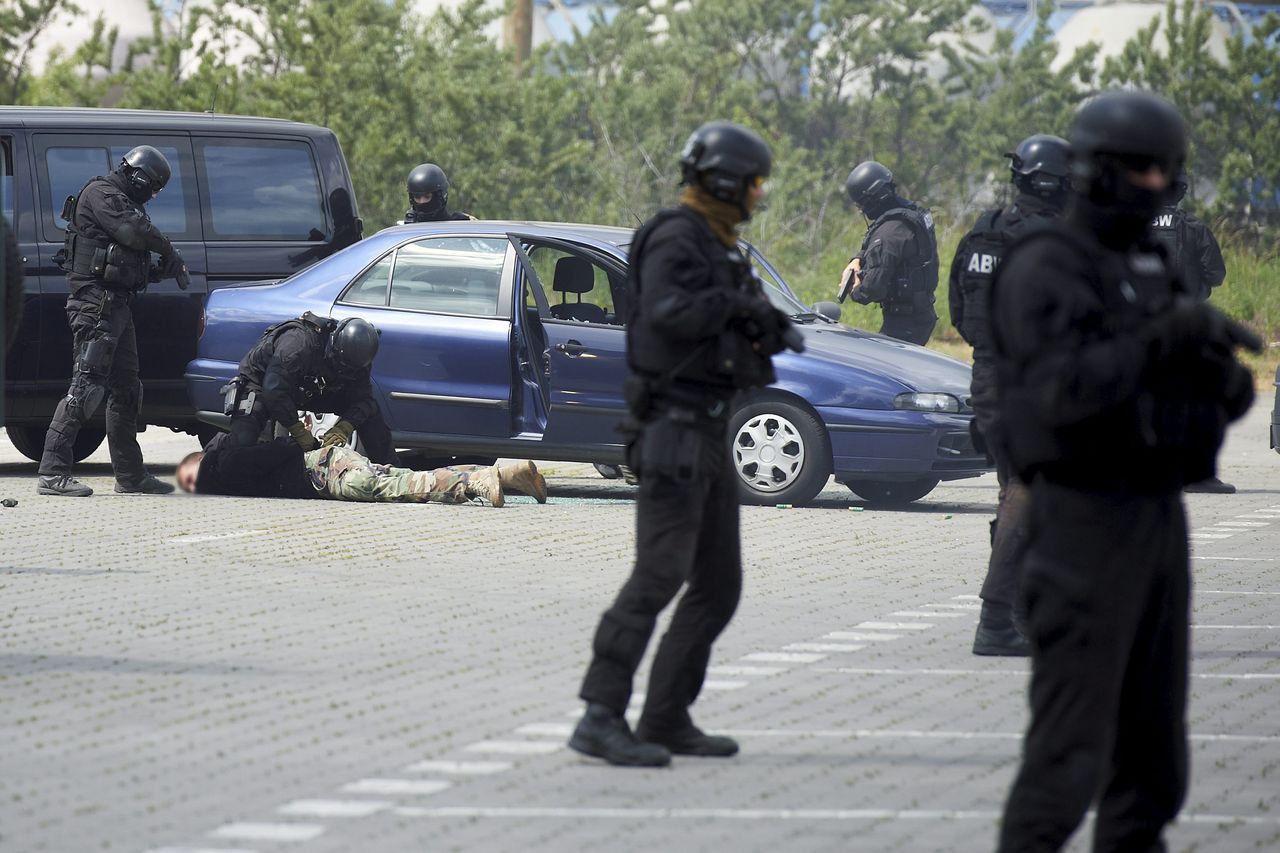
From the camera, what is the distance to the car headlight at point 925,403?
11.6m

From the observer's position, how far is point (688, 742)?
585 centimetres

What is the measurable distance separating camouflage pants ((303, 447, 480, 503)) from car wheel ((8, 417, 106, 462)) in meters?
2.47

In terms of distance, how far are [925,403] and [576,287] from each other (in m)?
2.07

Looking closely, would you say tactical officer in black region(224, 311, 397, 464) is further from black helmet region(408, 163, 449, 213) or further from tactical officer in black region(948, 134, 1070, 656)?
tactical officer in black region(948, 134, 1070, 656)

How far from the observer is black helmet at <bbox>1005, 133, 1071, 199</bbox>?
25.3 feet

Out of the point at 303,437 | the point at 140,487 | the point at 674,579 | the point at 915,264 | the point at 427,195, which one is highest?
the point at 427,195

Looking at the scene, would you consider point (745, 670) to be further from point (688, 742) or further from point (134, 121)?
point (134, 121)

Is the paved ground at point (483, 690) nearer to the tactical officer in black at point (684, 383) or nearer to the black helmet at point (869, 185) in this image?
the tactical officer in black at point (684, 383)

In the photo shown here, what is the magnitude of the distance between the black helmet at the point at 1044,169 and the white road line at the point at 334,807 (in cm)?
361

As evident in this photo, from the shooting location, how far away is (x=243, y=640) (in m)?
7.65

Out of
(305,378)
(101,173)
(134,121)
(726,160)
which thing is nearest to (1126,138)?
(726,160)

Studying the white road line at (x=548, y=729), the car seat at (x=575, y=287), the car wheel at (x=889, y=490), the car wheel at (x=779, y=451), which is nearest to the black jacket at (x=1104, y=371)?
the white road line at (x=548, y=729)

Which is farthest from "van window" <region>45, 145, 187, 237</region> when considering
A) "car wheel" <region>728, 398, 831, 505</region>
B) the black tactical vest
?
the black tactical vest

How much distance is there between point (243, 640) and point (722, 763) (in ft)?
8.03
